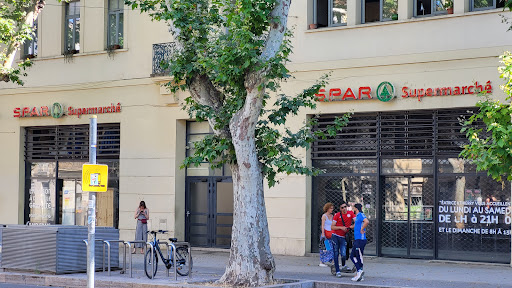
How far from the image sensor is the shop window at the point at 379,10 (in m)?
21.1

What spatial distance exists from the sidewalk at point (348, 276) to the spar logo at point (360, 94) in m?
4.07

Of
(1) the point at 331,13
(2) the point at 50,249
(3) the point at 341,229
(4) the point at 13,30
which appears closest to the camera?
(3) the point at 341,229

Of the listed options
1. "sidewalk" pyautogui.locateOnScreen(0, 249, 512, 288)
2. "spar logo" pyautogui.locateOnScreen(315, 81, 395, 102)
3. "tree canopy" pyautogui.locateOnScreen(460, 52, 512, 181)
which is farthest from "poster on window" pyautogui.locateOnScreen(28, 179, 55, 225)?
"tree canopy" pyautogui.locateOnScreen(460, 52, 512, 181)

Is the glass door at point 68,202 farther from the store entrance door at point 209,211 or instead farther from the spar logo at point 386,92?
the spar logo at point 386,92

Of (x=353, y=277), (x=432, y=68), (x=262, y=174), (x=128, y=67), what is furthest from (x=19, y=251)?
(x=432, y=68)

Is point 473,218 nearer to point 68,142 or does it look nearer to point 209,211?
point 209,211

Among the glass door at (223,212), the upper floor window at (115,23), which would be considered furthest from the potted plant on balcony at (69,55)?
the glass door at (223,212)

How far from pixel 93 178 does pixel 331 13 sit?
37.0 ft

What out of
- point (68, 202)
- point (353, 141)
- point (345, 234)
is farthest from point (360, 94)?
point (68, 202)

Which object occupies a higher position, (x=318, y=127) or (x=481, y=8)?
(x=481, y=8)

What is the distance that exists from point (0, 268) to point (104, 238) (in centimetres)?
261

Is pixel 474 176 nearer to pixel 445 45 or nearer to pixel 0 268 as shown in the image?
pixel 445 45

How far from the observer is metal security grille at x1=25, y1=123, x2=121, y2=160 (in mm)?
26109

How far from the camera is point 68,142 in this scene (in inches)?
1067
